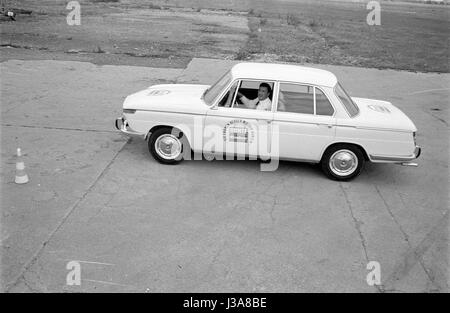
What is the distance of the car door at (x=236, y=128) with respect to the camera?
6.97m

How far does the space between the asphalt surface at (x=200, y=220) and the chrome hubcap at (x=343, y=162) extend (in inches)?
9.2

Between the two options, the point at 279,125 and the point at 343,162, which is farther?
the point at 343,162

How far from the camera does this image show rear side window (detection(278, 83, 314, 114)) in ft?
23.1

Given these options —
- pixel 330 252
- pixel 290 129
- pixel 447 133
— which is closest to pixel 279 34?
pixel 447 133

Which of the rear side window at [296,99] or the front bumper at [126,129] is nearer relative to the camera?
the rear side window at [296,99]

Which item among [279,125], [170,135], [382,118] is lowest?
[170,135]

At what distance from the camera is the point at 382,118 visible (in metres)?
7.14

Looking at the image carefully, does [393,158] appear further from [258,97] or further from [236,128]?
[236,128]

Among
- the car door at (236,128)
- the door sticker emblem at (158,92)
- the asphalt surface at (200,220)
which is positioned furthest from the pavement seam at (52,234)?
the car door at (236,128)

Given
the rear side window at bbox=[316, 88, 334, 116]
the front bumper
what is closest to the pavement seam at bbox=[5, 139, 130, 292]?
the front bumper

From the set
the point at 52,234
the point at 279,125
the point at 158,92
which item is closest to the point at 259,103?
the point at 279,125

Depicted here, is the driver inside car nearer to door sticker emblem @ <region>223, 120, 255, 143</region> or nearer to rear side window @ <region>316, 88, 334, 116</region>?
door sticker emblem @ <region>223, 120, 255, 143</region>

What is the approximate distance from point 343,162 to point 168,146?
9.21ft

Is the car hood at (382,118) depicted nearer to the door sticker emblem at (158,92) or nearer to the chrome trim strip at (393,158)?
the chrome trim strip at (393,158)
